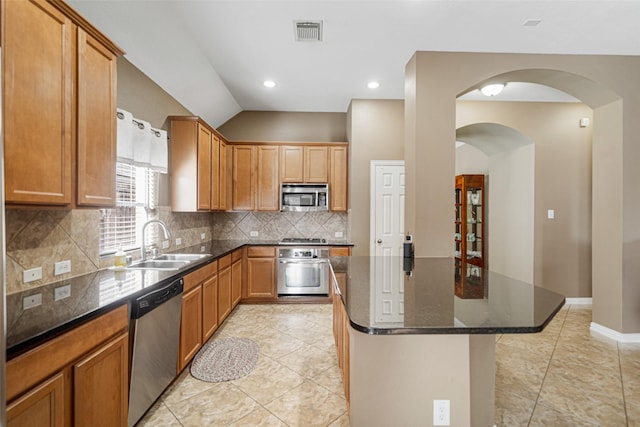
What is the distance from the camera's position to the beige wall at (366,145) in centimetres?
427

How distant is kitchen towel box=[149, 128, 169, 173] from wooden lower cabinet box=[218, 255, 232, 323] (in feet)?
3.84

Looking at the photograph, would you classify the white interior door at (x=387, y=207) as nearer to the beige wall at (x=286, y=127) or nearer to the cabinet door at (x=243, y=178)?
the beige wall at (x=286, y=127)

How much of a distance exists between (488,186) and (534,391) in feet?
13.6

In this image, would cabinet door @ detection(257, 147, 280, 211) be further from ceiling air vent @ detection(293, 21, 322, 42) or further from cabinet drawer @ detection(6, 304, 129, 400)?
cabinet drawer @ detection(6, 304, 129, 400)

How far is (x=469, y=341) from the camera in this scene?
4.58 feet

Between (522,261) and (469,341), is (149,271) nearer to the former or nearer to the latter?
(469,341)

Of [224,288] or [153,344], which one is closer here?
[153,344]

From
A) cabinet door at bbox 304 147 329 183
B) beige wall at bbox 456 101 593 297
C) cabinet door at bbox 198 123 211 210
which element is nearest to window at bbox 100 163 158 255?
cabinet door at bbox 198 123 211 210

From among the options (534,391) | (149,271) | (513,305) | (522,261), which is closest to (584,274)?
(522,261)

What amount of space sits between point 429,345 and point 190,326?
1.98 m

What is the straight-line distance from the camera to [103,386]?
Result: 1445 millimetres

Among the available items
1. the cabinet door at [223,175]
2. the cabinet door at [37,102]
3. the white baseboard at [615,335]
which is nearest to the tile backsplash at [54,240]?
the cabinet door at [37,102]

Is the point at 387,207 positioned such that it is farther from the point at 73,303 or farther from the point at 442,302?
the point at 73,303

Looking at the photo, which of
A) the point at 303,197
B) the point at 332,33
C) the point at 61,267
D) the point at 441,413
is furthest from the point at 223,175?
the point at 441,413
